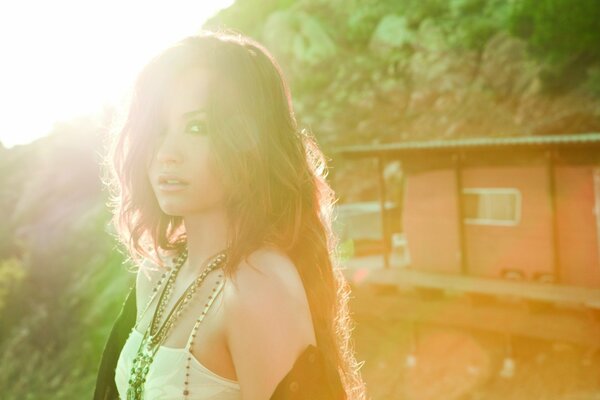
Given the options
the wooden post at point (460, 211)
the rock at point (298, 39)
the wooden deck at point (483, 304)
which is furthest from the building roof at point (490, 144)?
the rock at point (298, 39)

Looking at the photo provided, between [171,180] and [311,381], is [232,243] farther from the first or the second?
[311,381]

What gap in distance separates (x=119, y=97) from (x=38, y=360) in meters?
16.5

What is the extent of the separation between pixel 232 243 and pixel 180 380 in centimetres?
35

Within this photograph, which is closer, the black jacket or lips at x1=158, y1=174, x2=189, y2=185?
the black jacket

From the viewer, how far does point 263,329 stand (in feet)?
4.94

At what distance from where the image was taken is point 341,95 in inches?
1716

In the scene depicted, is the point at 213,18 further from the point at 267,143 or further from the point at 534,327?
the point at 267,143

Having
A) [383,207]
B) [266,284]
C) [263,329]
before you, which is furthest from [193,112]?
[383,207]

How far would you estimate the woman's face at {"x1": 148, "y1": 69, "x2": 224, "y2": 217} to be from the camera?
178 cm

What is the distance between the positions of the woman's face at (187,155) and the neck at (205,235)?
0.04 metres

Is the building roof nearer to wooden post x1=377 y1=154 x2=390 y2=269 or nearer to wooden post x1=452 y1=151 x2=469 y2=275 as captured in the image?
wooden post x1=377 y1=154 x2=390 y2=269

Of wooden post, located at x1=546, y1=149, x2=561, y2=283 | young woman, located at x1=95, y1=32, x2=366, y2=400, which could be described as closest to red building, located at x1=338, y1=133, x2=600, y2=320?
wooden post, located at x1=546, y1=149, x2=561, y2=283

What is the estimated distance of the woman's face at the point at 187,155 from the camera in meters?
1.78

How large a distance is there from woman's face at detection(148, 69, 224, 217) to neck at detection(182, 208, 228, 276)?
37mm
